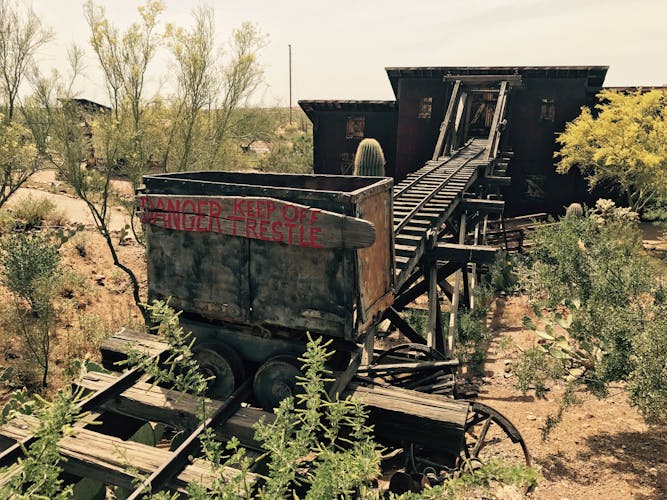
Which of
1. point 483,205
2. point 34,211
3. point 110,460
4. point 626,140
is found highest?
point 626,140

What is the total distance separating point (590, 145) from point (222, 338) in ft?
61.0

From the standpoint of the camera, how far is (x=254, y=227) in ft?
11.4

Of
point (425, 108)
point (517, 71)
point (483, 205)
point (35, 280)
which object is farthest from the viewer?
point (425, 108)

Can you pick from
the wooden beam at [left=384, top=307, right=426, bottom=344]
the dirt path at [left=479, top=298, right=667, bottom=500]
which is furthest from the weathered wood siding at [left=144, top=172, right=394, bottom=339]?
the dirt path at [left=479, top=298, right=667, bottom=500]

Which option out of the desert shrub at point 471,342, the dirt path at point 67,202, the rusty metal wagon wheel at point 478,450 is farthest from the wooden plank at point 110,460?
the dirt path at point 67,202

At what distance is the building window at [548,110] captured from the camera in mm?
19719

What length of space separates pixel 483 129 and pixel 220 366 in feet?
71.4

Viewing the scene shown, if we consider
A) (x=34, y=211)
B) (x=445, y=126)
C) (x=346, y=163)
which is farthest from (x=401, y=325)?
(x=34, y=211)

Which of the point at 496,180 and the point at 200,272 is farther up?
the point at 496,180

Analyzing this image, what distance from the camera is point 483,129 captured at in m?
23.0

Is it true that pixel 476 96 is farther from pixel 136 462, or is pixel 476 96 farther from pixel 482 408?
pixel 136 462

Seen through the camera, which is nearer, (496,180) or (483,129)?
(496,180)

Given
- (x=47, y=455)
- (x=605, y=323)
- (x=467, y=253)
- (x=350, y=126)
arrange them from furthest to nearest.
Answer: (x=350, y=126)
(x=605, y=323)
(x=467, y=253)
(x=47, y=455)

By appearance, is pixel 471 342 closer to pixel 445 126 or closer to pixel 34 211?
pixel 445 126
